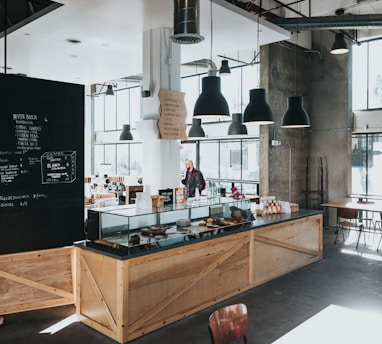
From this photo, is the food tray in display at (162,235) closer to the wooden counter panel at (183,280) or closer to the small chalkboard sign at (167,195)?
the wooden counter panel at (183,280)

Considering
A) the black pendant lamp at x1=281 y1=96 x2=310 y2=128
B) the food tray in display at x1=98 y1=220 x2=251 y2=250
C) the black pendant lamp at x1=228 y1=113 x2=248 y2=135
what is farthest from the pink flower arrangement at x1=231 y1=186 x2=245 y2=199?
the black pendant lamp at x1=228 y1=113 x2=248 y2=135

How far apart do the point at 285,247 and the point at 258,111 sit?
2.10 meters

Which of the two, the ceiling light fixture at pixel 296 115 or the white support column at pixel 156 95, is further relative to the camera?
the ceiling light fixture at pixel 296 115

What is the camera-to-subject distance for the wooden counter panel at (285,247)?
5.36m

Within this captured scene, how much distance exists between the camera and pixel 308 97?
10.9 metres

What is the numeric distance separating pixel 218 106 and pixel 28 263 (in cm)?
294

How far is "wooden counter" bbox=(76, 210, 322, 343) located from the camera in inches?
147

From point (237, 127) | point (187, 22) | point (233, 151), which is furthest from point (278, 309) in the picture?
point (233, 151)

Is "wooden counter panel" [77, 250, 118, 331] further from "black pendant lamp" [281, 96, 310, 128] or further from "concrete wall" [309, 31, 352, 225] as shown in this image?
"concrete wall" [309, 31, 352, 225]

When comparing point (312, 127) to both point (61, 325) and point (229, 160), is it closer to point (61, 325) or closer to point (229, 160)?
point (229, 160)

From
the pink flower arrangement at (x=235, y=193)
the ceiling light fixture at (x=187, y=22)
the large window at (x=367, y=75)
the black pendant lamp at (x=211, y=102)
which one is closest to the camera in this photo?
the ceiling light fixture at (x=187, y=22)

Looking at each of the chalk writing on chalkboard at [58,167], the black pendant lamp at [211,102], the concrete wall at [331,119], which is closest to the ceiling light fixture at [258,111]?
the black pendant lamp at [211,102]

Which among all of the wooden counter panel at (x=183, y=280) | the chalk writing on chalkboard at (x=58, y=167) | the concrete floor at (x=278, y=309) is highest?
the chalk writing on chalkboard at (x=58, y=167)

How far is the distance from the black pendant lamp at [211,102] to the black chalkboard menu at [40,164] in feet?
4.94
